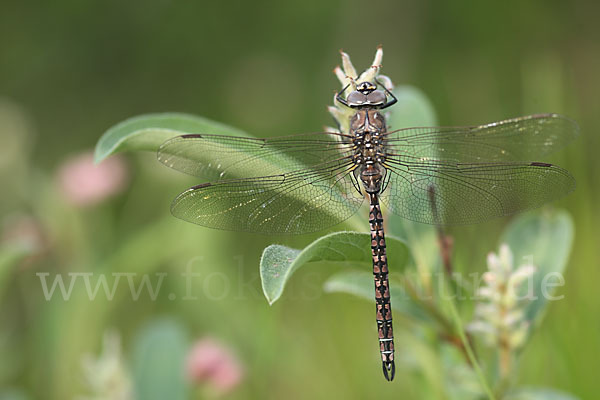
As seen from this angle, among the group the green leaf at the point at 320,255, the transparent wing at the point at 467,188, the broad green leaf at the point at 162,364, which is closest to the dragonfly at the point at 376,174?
the transparent wing at the point at 467,188

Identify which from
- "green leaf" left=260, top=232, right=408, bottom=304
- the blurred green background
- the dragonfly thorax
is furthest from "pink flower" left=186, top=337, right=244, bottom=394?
"green leaf" left=260, top=232, right=408, bottom=304

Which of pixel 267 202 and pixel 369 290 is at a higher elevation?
pixel 267 202

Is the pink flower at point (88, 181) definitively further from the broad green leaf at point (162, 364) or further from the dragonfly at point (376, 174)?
the dragonfly at point (376, 174)

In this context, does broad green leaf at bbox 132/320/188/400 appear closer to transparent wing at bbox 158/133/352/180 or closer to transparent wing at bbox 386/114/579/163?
transparent wing at bbox 158/133/352/180

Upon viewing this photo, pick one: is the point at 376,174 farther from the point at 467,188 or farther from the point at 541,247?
the point at 541,247

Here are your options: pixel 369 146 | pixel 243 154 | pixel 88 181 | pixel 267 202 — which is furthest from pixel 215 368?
pixel 88 181
